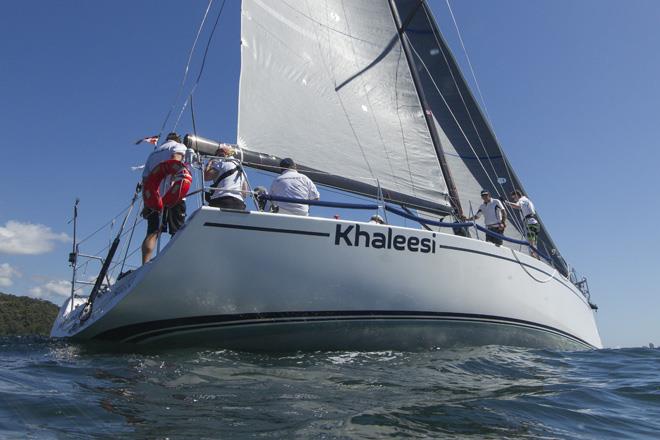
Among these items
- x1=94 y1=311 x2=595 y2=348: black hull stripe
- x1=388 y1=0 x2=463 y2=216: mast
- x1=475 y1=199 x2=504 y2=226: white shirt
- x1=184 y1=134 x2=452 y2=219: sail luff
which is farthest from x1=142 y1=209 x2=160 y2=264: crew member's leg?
x1=475 y1=199 x2=504 y2=226: white shirt

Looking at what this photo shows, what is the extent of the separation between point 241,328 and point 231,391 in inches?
68.2

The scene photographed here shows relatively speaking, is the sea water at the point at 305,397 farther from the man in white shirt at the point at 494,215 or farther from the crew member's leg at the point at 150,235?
the man in white shirt at the point at 494,215

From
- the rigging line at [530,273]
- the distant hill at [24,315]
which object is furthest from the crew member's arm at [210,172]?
the distant hill at [24,315]

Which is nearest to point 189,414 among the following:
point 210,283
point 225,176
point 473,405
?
point 473,405

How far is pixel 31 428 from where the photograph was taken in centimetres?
233

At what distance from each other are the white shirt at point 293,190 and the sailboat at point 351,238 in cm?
26

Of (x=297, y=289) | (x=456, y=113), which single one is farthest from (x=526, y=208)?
(x=297, y=289)

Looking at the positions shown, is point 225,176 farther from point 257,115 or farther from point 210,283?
point 257,115

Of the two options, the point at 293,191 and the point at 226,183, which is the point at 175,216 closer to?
the point at 226,183

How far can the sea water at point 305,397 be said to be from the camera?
99.0 inches

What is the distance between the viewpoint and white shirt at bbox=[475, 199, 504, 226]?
7855 millimetres

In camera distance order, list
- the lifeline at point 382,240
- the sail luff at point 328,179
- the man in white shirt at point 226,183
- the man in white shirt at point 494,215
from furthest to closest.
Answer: the man in white shirt at point 494,215 < the sail luff at point 328,179 < the man in white shirt at point 226,183 < the lifeline at point 382,240

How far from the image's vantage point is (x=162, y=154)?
226 inches

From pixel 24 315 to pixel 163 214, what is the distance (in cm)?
2602
